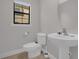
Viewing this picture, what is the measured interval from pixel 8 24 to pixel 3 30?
234 millimetres

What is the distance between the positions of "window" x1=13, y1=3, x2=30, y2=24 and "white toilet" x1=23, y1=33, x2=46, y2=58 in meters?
0.67

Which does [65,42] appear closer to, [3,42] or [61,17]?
[61,17]

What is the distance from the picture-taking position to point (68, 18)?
6.42 ft

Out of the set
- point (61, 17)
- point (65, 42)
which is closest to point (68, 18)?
point (61, 17)

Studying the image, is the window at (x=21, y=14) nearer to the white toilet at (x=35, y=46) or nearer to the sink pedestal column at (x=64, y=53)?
the white toilet at (x=35, y=46)

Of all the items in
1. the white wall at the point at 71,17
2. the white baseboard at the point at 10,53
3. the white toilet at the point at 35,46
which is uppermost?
the white wall at the point at 71,17

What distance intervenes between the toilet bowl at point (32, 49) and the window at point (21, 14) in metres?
0.76

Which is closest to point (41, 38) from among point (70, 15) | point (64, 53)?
point (64, 53)

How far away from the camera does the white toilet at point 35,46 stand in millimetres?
2938

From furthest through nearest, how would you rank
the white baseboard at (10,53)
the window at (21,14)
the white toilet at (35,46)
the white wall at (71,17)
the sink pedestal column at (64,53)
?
the window at (21,14)
the white toilet at (35,46)
the white baseboard at (10,53)
the sink pedestal column at (64,53)
the white wall at (71,17)

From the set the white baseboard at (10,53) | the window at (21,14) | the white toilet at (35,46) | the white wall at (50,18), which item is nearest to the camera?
the white wall at (50,18)

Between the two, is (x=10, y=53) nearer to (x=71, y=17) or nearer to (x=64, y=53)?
(x=64, y=53)

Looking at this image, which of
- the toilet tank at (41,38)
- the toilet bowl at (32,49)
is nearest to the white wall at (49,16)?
the toilet tank at (41,38)

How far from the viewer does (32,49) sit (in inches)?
118
